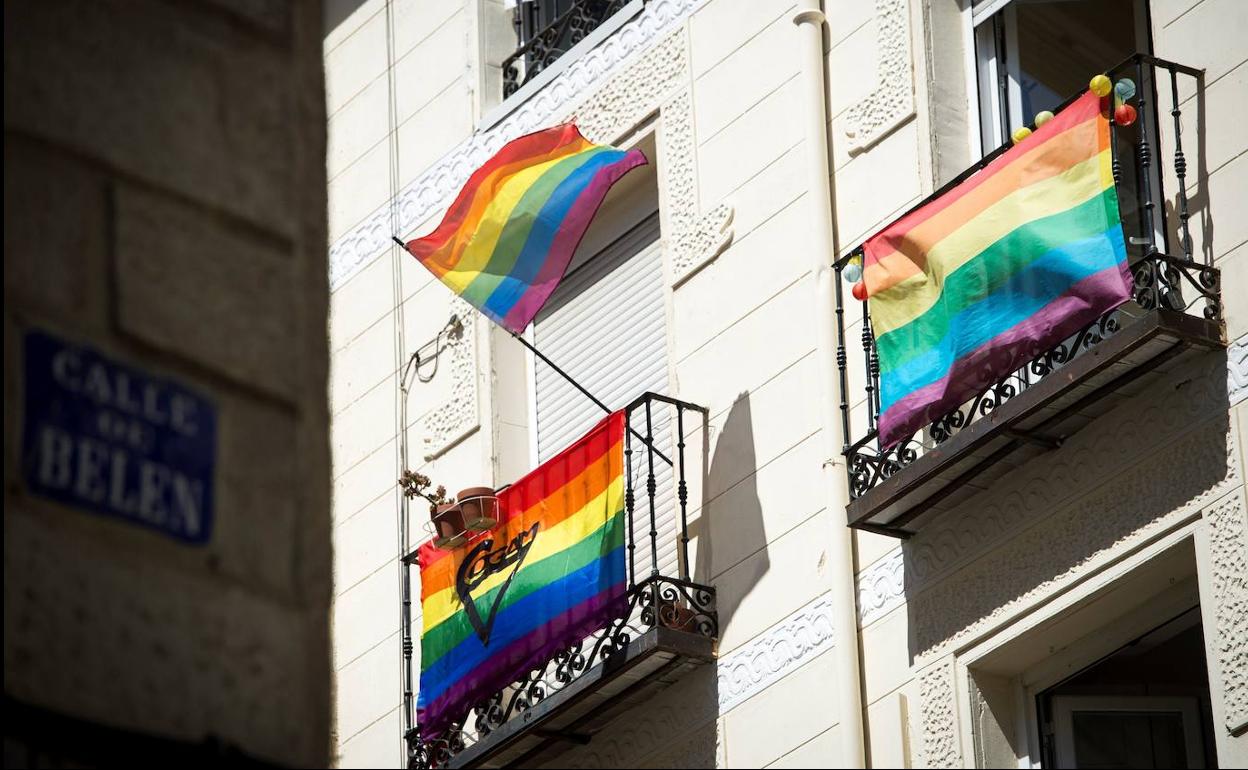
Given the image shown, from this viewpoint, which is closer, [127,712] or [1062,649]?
[127,712]

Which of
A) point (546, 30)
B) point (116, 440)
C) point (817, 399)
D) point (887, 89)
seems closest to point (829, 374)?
point (817, 399)

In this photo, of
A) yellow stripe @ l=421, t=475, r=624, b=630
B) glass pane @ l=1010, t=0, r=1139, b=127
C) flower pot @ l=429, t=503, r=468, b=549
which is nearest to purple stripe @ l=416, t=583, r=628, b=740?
yellow stripe @ l=421, t=475, r=624, b=630

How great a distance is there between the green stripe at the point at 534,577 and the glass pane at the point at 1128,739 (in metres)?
2.50

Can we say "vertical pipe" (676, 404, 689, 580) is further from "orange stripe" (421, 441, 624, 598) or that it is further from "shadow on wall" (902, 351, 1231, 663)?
"shadow on wall" (902, 351, 1231, 663)

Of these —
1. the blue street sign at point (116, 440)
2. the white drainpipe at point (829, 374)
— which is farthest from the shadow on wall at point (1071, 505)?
the blue street sign at point (116, 440)

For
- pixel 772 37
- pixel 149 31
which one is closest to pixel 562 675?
pixel 772 37

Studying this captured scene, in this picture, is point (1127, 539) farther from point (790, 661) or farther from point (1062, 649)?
point (790, 661)

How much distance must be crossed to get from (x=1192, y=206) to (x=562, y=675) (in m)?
3.88

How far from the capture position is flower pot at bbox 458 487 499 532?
511 inches

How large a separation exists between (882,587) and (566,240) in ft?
8.80

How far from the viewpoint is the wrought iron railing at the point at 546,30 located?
14398mm

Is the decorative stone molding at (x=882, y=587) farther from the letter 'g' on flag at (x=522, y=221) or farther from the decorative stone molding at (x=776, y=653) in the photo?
the letter 'g' on flag at (x=522, y=221)

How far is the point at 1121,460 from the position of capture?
10398 millimetres

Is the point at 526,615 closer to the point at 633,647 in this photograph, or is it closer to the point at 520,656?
the point at 520,656
